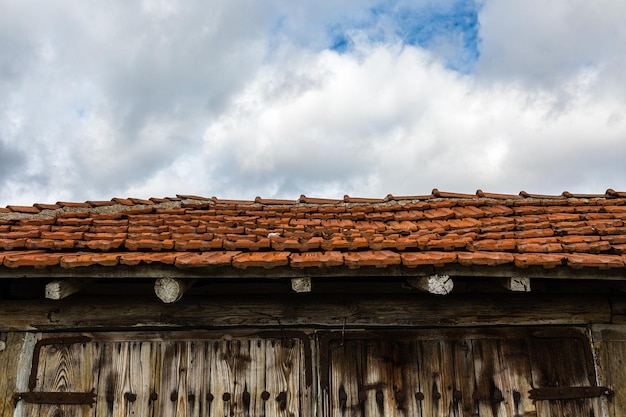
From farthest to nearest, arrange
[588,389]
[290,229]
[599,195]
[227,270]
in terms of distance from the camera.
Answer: [599,195] → [290,229] → [588,389] → [227,270]

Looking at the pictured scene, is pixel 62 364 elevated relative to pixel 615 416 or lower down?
elevated

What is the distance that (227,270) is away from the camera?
2.85 metres

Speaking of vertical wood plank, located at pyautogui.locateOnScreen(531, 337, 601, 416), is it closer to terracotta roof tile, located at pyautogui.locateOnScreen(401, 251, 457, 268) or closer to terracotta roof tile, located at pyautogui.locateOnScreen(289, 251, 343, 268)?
terracotta roof tile, located at pyautogui.locateOnScreen(401, 251, 457, 268)

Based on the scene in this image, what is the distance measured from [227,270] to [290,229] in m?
1.06

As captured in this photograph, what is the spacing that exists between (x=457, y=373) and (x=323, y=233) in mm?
1521

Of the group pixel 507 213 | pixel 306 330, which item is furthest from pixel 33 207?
pixel 507 213

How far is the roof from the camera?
9.12 ft

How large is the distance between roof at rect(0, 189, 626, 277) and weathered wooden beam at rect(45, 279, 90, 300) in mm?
127

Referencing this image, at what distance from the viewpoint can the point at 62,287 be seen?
290cm

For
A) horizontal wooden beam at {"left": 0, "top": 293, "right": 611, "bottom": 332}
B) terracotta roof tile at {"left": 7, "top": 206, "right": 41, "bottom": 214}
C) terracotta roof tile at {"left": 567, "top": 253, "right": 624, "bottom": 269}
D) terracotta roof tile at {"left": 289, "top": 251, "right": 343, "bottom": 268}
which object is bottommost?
horizontal wooden beam at {"left": 0, "top": 293, "right": 611, "bottom": 332}

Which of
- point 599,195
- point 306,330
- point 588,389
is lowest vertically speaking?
point 588,389

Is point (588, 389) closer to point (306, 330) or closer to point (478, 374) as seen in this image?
point (478, 374)

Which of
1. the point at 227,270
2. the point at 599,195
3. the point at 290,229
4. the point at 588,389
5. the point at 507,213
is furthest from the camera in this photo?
the point at 599,195

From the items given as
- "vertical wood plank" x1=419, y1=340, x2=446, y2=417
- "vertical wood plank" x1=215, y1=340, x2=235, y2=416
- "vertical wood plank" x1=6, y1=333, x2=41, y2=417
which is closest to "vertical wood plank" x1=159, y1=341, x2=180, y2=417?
"vertical wood plank" x1=215, y1=340, x2=235, y2=416
